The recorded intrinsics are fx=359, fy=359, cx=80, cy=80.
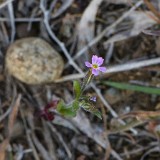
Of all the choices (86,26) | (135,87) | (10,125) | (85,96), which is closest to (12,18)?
(86,26)

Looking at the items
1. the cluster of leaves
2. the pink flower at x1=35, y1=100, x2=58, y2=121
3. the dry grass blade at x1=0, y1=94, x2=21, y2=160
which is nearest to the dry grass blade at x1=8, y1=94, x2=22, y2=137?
the dry grass blade at x1=0, y1=94, x2=21, y2=160

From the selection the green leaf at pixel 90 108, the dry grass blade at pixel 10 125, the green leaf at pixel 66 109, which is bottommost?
the dry grass blade at pixel 10 125

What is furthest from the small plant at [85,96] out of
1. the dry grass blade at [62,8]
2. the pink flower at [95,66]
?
the dry grass blade at [62,8]

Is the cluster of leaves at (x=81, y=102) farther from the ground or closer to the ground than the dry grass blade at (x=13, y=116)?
farther from the ground

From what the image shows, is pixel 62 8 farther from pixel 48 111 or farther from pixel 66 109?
pixel 66 109

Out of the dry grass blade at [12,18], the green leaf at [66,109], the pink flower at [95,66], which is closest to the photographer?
the pink flower at [95,66]

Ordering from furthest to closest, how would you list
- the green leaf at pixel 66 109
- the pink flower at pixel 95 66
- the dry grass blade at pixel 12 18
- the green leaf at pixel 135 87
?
the dry grass blade at pixel 12 18, the green leaf at pixel 135 87, the green leaf at pixel 66 109, the pink flower at pixel 95 66

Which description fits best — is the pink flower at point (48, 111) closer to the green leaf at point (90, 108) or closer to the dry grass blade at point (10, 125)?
the dry grass blade at point (10, 125)

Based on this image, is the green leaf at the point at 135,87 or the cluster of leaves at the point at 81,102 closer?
the cluster of leaves at the point at 81,102

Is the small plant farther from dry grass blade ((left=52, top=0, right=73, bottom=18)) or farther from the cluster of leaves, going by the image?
dry grass blade ((left=52, top=0, right=73, bottom=18))

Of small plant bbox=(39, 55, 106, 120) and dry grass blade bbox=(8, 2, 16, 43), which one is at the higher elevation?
dry grass blade bbox=(8, 2, 16, 43)

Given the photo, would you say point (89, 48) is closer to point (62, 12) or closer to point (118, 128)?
point (62, 12)
